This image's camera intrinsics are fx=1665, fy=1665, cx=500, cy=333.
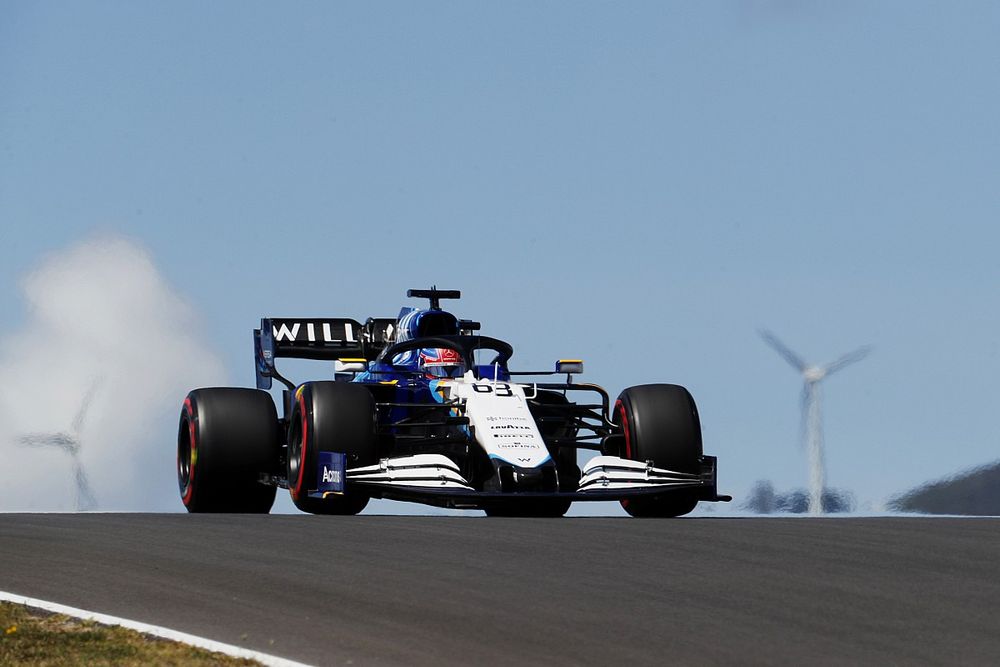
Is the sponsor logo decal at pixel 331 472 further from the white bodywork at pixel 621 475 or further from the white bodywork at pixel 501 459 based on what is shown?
the white bodywork at pixel 621 475

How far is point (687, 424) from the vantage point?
18109 mm

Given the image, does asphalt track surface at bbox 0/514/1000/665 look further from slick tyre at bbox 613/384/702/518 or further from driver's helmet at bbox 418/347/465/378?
driver's helmet at bbox 418/347/465/378

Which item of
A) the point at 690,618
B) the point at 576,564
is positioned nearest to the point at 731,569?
the point at 576,564

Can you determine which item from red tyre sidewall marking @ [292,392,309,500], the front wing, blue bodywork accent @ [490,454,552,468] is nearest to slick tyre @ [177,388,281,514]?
red tyre sidewall marking @ [292,392,309,500]

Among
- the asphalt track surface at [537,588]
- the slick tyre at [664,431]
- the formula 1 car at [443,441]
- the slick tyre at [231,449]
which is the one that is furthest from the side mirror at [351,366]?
the asphalt track surface at [537,588]

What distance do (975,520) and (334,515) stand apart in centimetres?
662

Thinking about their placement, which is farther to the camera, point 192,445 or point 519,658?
point 192,445

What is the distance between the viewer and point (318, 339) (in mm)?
22766

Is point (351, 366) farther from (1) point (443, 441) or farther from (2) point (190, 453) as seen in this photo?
(1) point (443, 441)

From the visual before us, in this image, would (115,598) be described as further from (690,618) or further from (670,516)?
(670,516)

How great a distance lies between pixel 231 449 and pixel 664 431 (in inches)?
190

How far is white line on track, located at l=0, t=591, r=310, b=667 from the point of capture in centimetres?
801

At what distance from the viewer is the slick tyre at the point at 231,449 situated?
18609 mm

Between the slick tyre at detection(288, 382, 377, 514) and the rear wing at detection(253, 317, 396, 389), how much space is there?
5.02 metres
